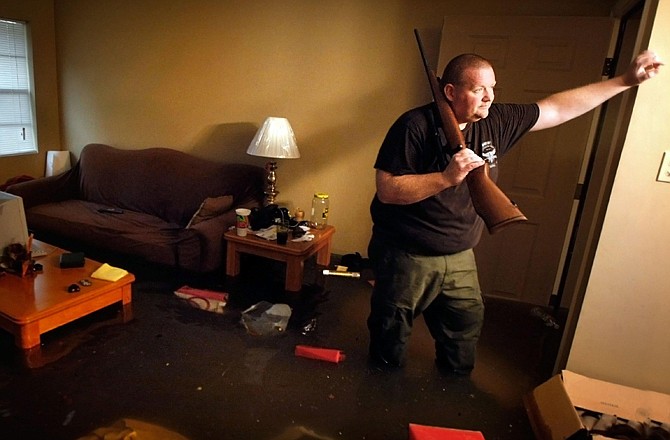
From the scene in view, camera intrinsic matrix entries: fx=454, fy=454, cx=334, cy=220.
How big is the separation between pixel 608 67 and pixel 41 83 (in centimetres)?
458

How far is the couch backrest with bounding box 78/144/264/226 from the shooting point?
3.48 m

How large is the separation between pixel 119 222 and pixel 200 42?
Result: 1.56m

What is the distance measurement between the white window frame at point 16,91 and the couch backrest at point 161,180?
2.28 feet

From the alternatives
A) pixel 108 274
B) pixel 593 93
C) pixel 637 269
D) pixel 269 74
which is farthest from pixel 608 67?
pixel 108 274

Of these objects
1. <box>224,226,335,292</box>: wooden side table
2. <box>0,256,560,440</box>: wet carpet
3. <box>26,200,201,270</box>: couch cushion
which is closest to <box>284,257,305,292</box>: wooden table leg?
<box>224,226,335,292</box>: wooden side table

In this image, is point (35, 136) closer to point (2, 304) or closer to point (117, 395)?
point (2, 304)

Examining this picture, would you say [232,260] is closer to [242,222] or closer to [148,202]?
[242,222]

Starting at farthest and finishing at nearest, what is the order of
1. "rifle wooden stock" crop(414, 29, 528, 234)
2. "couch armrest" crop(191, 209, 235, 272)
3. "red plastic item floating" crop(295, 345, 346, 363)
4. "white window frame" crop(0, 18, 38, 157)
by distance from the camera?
"white window frame" crop(0, 18, 38, 157) < "couch armrest" crop(191, 209, 235, 272) < "red plastic item floating" crop(295, 345, 346, 363) < "rifle wooden stock" crop(414, 29, 528, 234)

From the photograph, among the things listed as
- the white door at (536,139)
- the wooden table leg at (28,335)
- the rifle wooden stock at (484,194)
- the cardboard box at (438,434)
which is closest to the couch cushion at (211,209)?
the wooden table leg at (28,335)

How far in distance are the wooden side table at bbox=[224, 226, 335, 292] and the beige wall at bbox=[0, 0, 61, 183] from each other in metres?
2.47

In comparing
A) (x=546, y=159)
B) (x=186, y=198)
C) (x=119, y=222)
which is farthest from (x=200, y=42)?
(x=546, y=159)

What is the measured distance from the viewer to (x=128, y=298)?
256cm

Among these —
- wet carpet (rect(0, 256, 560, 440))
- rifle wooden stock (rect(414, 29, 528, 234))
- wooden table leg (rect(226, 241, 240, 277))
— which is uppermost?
rifle wooden stock (rect(414, 29, 528, 234))

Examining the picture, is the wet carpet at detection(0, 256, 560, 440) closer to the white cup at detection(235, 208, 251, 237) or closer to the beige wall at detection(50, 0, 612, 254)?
the white cup at detection(235, 208, 251, 237)
